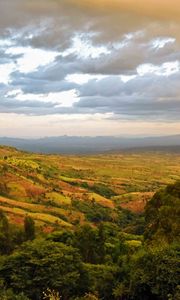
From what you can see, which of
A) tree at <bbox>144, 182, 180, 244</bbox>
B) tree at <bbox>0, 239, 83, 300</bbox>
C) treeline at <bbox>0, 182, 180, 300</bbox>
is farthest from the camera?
tree at <bbox>144, 182, 180, 244</bbox>

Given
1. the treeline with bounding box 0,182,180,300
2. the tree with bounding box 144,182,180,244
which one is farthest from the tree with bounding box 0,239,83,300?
the tree with bounding box 144,182,180,244

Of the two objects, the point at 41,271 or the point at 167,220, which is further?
the point at 167,220

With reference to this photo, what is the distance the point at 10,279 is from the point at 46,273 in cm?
576

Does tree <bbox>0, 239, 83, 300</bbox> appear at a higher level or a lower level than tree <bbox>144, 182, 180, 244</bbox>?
lower

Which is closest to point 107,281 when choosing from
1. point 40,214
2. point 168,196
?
point 168,196

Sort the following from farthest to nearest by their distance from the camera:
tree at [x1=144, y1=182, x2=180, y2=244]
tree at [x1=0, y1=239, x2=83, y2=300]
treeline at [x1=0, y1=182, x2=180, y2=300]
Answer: tree at [x1=144, y1=182, x2=180, y2=244] < tree at [x1=0, y1=239, x2=83, y2=300] < treeline at [x1=0, y1=182, x2=180, y2=300]

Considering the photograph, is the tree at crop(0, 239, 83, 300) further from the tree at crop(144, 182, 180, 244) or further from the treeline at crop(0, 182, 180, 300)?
the tree at crop(144, 182, 180, 244)

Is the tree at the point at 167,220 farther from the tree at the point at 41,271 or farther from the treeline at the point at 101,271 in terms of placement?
the tree at the point at 41,271

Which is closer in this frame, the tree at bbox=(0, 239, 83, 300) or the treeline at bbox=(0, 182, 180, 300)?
the treeline at bbox=(0, 182, 180, 300)

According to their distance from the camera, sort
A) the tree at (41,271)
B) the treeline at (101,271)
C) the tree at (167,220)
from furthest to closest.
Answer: the tree at (167,220) → the tree at (41,271) → the treeline at (101,271)

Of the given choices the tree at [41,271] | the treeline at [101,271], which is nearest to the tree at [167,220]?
the treeline at [101,271]

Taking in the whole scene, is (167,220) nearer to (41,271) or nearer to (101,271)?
(101,271)

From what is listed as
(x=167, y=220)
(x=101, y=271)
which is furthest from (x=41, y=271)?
(x=167, y=220)

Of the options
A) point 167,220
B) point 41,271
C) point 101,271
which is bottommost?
point 101,271
